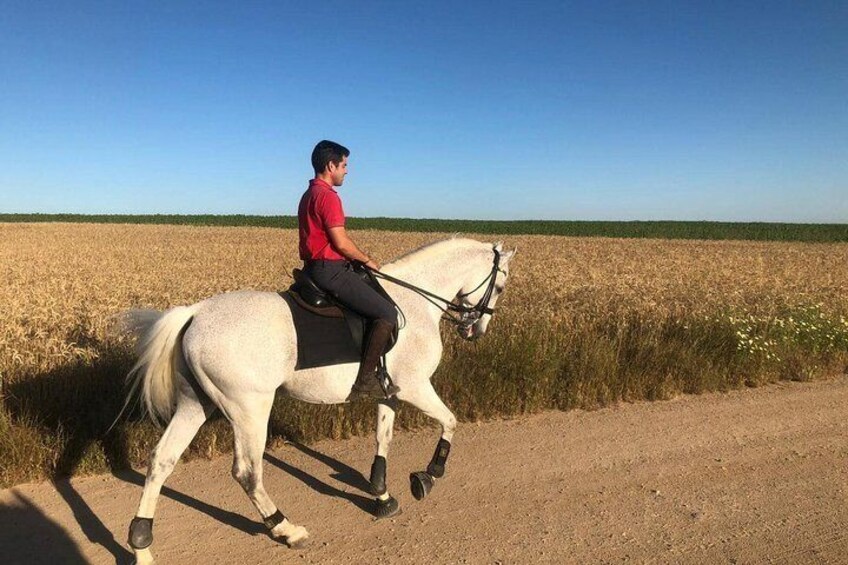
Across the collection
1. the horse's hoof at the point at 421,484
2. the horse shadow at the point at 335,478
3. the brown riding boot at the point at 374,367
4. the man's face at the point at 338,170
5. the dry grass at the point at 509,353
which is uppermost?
the man's face at the point at 338,170

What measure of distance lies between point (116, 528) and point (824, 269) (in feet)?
81.8

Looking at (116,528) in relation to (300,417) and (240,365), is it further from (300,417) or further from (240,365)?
(300,417)

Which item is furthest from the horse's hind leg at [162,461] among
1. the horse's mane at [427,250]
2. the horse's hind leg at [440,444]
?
the horse's mane at [427,250]

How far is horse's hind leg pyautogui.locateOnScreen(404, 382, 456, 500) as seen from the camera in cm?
470

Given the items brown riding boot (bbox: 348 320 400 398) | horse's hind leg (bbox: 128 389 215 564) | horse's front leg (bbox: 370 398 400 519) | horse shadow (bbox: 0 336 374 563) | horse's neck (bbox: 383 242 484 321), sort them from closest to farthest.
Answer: horse's hind leg (bbox: 128 389 215 564)
horse shadow (bbox: 0 336 374 563)
brown riding boot (bbox: 348 320 400 398)
horse's front leg (bbox: 370 398 400 519)
horse's neck (bbox: 383 242 484 321)

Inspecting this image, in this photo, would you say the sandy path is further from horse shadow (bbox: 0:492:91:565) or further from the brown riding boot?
the brown riding boot

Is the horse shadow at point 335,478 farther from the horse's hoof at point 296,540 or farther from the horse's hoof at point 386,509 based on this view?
the horse's hoof at point 296,540

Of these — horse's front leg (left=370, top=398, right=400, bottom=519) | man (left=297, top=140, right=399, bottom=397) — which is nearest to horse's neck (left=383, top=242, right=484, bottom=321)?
man (left=297, top=140, right=399, bottom=397)

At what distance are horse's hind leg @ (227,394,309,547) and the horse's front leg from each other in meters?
0.66

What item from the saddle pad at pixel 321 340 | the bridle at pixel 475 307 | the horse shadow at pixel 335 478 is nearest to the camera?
the saddle pad at pixel 321 340

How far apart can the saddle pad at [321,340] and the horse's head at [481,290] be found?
142 centimetres

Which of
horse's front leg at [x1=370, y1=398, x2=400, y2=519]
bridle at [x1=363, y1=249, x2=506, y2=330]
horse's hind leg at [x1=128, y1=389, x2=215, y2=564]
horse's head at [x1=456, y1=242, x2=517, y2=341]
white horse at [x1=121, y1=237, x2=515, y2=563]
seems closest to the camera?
horse's hind leg at [x1=128, y1=389, x2=215, y2=564]

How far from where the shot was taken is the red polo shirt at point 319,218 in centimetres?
425

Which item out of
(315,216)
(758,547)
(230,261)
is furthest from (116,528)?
(230,261)
